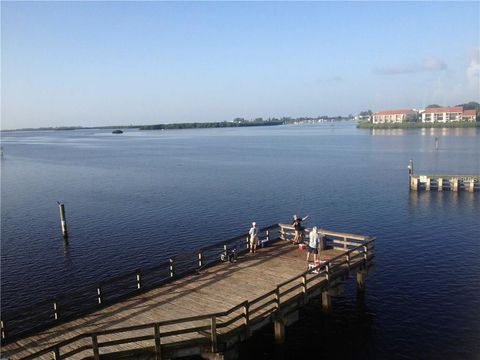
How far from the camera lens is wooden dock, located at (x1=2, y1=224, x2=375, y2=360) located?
545 inches

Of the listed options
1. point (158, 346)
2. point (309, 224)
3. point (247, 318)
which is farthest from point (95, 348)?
point (309, 224)

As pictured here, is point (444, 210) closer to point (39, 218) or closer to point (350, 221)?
point (350, 221)

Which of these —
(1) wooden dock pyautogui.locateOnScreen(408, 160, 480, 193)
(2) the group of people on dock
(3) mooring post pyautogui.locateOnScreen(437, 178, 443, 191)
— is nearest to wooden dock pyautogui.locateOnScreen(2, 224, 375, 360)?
(2) the group of people on dock

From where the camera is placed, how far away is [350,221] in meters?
41.3

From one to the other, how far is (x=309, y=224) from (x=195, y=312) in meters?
25.8

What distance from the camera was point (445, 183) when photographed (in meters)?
59.3

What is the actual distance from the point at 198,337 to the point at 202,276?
5797 mm

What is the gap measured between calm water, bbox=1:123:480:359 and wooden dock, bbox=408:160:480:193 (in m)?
1.93

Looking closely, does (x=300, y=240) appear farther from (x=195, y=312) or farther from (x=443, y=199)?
(x=443, y=199)

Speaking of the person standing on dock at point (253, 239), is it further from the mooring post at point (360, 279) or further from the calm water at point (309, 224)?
the mooring post at point (360, 279)

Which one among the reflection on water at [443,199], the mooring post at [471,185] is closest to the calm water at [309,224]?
the reflection on water at [443,199]

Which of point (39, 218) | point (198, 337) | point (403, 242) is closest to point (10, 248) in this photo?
point (39, 218)

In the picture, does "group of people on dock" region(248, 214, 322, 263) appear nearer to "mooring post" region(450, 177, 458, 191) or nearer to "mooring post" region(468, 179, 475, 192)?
"mooring post" region(450, 177, 458, 191)

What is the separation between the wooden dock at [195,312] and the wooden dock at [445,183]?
3842 cm
